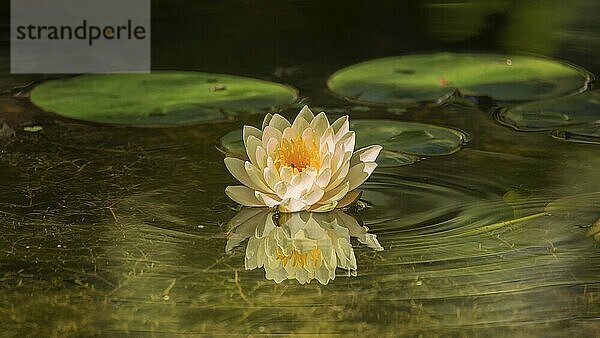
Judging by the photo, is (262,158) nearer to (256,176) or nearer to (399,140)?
(256,176)

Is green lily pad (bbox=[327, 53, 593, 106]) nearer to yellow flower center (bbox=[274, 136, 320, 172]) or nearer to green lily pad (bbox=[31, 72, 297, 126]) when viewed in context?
green lily pad (bbox=[31, 72, 297, 126])

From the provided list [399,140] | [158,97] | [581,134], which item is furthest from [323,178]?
[158,97]

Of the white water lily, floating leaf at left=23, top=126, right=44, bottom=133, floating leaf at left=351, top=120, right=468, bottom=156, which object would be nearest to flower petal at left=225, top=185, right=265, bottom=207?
the white water lily

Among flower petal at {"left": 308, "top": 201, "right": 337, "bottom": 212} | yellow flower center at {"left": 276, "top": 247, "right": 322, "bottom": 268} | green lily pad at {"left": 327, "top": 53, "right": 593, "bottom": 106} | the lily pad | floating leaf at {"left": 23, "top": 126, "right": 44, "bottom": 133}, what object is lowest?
floating leaf at {"left": 23, "top": 126, "right": 44, "bottom": 133}

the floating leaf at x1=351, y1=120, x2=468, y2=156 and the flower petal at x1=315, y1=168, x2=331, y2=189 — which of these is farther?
the floating leaf at x1=351, y1=120, x2=468, y2=156

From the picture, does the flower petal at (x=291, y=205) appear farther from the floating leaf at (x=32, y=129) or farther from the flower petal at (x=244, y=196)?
the floating leaf at (x=32, y=129)

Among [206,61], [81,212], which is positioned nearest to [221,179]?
[81,212]
